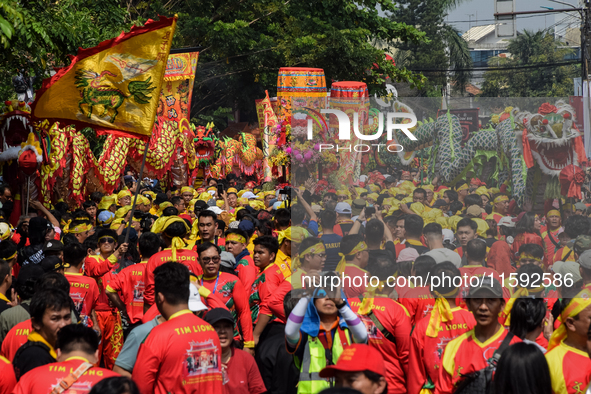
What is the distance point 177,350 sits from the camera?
12.0 ft

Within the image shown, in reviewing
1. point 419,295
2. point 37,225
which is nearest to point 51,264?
point 37,225

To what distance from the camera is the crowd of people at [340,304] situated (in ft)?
11.5

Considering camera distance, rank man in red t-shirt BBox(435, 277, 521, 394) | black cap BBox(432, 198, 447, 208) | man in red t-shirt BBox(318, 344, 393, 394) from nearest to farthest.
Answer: man in red t-shirt BBox(318, 344, 393, 394), man in red t-shirt BBox(435, 277, 521, 394), black cap BBox(432, 198, 447, 208)

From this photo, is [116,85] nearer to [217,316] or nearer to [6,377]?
[217,316]

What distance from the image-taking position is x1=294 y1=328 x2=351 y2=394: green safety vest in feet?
13.1

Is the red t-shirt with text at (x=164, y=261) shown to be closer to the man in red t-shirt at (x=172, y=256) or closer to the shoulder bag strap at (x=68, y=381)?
the man in red t-shirt at (x=172, y=256)

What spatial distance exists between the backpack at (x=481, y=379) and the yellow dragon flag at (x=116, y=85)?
435 centimetres

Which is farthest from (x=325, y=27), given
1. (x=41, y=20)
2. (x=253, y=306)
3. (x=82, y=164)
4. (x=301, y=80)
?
(x=253, y=306)

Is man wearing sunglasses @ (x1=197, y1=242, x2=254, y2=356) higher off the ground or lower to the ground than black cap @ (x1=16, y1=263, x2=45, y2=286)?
lower

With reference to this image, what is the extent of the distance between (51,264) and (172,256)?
3.52ft

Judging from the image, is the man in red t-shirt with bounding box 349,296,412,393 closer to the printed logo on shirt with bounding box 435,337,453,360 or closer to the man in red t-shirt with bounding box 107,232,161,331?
the printed logo on shirt with bounding box 435,337,453,360

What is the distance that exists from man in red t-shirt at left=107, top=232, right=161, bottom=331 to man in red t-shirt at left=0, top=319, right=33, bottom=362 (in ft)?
6.19

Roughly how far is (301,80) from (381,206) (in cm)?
1062

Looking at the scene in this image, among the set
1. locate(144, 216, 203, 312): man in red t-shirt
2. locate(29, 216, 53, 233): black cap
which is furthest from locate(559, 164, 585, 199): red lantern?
locate(29, 216, 53, 233): black cap
